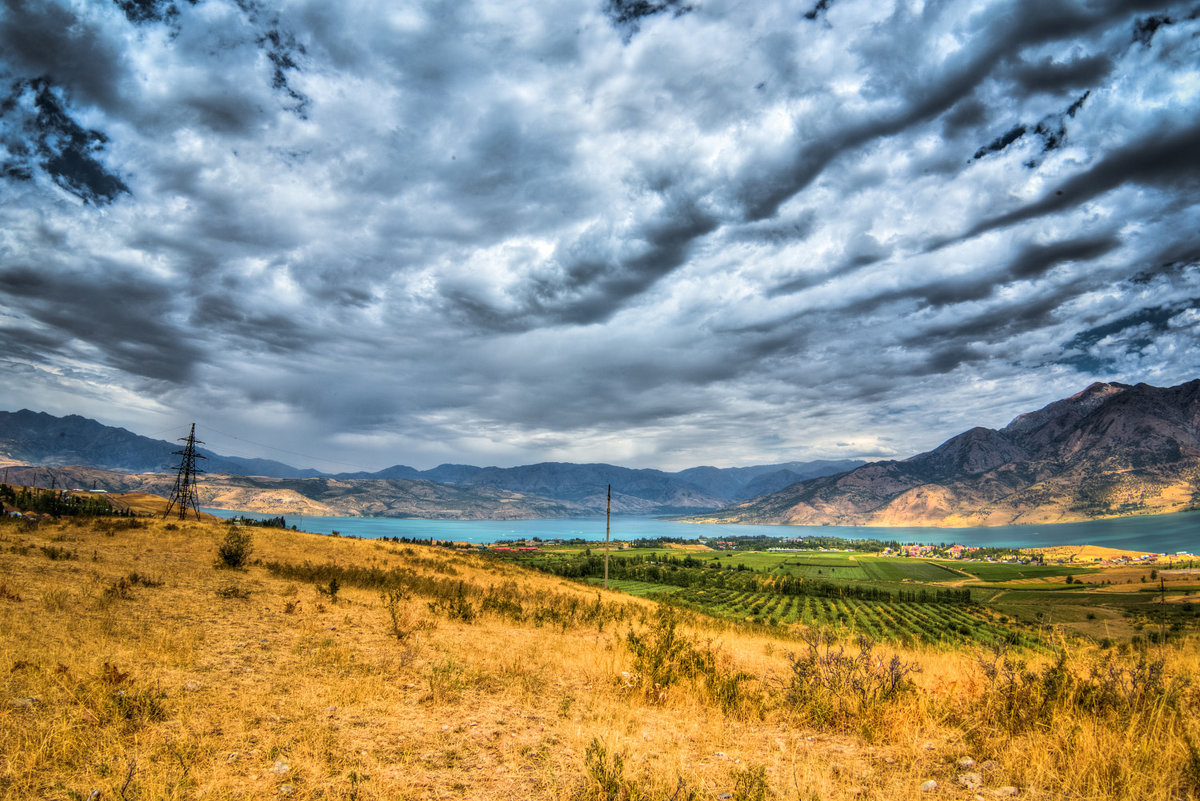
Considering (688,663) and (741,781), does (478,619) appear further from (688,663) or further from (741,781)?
(741,781)

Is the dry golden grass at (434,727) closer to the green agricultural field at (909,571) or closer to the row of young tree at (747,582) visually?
the row of young tree at (747,582)

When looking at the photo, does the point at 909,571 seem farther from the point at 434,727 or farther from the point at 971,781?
the point at 434,727

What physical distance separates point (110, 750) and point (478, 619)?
11597 millimetres

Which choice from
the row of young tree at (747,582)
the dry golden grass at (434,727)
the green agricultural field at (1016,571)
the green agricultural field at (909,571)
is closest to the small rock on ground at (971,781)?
the dry golden grass at (434,727)

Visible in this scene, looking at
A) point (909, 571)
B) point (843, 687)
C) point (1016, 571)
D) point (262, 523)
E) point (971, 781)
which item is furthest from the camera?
point (909, 571)

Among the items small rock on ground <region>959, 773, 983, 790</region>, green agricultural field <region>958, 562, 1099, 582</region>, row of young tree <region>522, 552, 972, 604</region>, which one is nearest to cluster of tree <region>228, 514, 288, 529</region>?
small rock on ground <region>959, 773, 983, 790</region>

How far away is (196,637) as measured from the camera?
10.3 meters

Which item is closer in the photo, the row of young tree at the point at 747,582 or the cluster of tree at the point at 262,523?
the cluster of tree at the point at 262,523

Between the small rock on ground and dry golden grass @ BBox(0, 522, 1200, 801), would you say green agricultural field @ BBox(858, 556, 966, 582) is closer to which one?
dry golden grass @ BBox(0, 522, 1200, 801)

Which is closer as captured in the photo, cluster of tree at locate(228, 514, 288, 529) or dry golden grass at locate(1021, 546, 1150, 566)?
cluster of tree at locate(228, 514, 288, 529)

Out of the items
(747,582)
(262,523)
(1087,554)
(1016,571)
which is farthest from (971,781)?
(1087,554)

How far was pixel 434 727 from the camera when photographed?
7.29 metres

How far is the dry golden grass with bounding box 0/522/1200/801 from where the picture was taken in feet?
17.6

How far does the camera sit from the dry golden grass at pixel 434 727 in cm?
536
